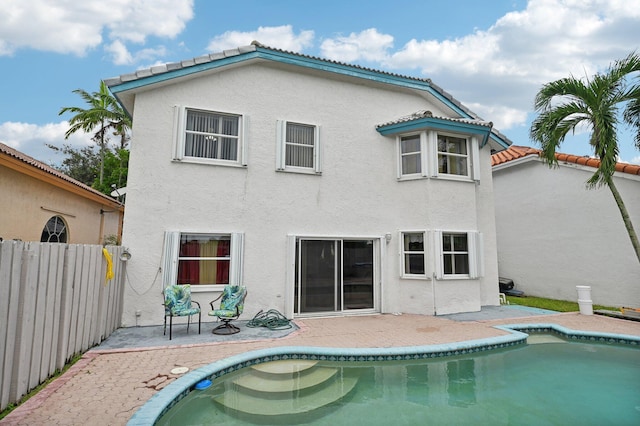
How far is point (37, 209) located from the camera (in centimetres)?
1271

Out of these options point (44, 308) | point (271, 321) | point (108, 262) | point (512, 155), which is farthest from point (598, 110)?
point (44, 308)

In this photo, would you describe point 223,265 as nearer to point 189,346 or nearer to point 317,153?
point 189,346

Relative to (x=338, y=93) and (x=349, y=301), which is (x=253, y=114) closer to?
(x=338, y=93)

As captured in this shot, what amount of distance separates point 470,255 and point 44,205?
653 inches

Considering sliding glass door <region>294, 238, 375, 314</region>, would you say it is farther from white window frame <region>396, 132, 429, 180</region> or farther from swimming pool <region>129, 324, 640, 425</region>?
swimming pool <region>129, 324, 640, 425</region>

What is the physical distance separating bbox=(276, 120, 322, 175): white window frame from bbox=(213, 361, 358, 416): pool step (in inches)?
265

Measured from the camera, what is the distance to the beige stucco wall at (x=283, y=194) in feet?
35.2

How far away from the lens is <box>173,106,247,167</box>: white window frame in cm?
1103

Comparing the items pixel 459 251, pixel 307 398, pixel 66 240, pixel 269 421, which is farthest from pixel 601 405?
pixel 66 240

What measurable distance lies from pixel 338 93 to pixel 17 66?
1848 centimetres

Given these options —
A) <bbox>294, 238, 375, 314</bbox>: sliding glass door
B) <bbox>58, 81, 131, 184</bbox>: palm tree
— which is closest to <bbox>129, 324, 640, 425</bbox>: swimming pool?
<bbox>294, 238, 375, 314</bbox>: sliding glass door

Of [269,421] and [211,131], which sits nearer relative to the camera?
[269,421]

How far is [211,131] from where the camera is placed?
11.7 metres

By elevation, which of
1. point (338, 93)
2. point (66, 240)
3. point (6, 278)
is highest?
point (338, 93)
